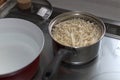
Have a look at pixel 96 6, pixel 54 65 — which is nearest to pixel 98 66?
pixel 54 65

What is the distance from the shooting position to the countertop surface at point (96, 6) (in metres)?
0.84

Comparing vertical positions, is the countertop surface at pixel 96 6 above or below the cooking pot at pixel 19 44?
below

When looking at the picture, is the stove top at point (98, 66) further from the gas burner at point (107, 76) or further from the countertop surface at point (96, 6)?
the countertop surface at point (96, 6)

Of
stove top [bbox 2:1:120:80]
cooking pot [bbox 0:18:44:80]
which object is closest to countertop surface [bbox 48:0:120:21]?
stove top [bbox 2:1:120:80]

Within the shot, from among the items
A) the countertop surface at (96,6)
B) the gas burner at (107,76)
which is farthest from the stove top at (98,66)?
the countertop surface at (96,6)

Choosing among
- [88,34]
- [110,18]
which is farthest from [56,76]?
[110,18]

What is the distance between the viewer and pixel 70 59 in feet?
2.04

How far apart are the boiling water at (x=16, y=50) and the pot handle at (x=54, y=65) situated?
6 centimetres

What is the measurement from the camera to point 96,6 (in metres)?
0.87

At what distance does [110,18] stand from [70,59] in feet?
0.89

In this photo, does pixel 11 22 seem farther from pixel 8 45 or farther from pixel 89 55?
pixel 89 55

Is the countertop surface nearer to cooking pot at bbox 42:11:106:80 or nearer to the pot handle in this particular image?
cooking pot at bbox 42:11:106:80

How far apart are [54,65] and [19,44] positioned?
0.15m

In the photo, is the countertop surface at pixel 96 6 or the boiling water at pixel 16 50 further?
the countertop surface at pixel 96 6
